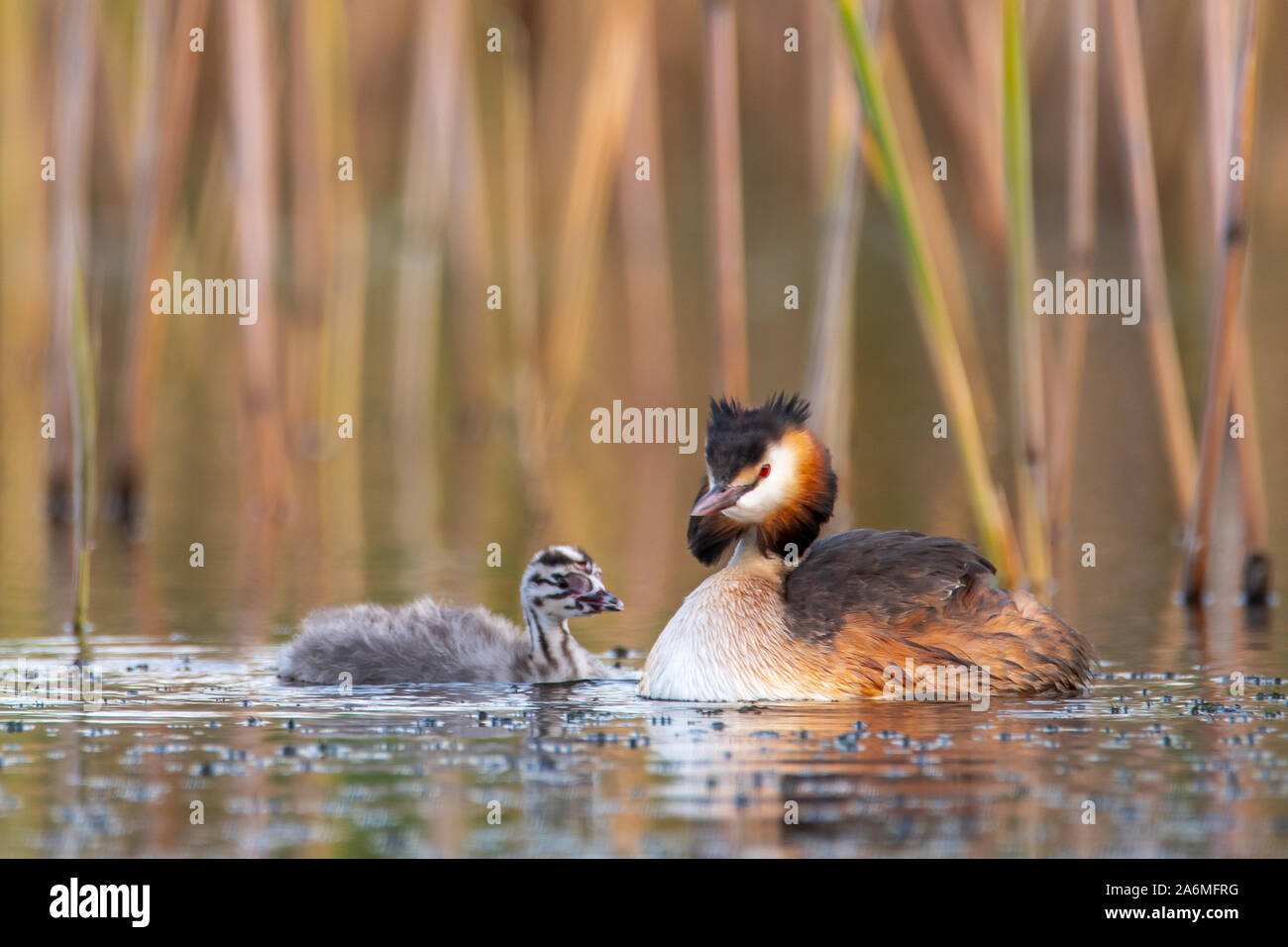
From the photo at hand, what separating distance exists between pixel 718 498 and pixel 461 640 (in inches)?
53.7

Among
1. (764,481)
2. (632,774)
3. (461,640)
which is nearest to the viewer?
(632,774)

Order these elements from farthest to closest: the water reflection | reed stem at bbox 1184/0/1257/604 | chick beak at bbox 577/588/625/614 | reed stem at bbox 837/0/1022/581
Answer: reed stem at bbox 1184/0/1257/604
chick beak at bbox 577/588/625/614
reed stem at bbox 837/0/1022/581
the water reflection

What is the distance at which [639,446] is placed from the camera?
18031mm

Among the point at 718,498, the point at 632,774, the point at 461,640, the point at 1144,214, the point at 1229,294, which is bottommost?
A: the point at 632,774

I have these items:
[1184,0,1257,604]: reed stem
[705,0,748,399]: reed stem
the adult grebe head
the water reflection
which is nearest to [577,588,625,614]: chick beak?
the adult grebe head

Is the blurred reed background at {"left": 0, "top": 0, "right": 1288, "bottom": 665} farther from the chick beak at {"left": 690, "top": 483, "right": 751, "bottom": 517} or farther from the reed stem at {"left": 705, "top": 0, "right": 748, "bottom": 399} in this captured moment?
the chick beak at {"left": 690, "top": 483, "right": 751, "bottom": 517}

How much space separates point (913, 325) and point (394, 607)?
1744cm

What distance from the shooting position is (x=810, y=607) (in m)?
8.49

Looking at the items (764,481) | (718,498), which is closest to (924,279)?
(764,481)

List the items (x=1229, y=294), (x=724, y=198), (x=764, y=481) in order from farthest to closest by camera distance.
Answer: (x=724, y=198), (x=1229, y=294), (x=764, y=481)

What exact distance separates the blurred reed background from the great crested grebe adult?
88 centimetres

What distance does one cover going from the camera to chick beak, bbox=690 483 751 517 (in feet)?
27.5

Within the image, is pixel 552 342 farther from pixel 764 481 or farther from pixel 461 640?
pixel 764 481
